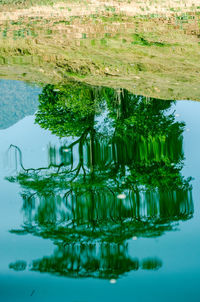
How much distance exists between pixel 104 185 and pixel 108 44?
560 centimetres

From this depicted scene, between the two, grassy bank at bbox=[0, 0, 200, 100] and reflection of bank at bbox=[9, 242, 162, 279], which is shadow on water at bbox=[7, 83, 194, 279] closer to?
reflection of bank at bbox=[9, 242, 162, 279]

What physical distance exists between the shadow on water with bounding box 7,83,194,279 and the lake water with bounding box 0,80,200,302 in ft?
0.04

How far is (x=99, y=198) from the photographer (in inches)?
145

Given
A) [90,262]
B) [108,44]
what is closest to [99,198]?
[90,262]

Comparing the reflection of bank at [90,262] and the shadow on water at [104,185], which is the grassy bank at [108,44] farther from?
the reflection of bank at [90,262]

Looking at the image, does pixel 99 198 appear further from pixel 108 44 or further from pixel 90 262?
pixel 108 44

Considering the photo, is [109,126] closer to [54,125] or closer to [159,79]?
[54,125]

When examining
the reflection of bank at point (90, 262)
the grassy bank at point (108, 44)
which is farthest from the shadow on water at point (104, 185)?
the grassy bank at point (108, 44)

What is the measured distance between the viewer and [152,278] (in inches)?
105

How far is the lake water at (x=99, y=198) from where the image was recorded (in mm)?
2654

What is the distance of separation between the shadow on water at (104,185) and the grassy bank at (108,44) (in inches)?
36.4

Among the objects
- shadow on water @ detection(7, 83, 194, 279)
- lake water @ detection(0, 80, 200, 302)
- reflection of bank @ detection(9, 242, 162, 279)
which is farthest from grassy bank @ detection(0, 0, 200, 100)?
reflection of bank @ detection(9, 242, 162, 279)

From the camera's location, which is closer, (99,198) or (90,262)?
(90,262)

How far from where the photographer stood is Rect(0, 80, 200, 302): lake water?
2.65 metres
